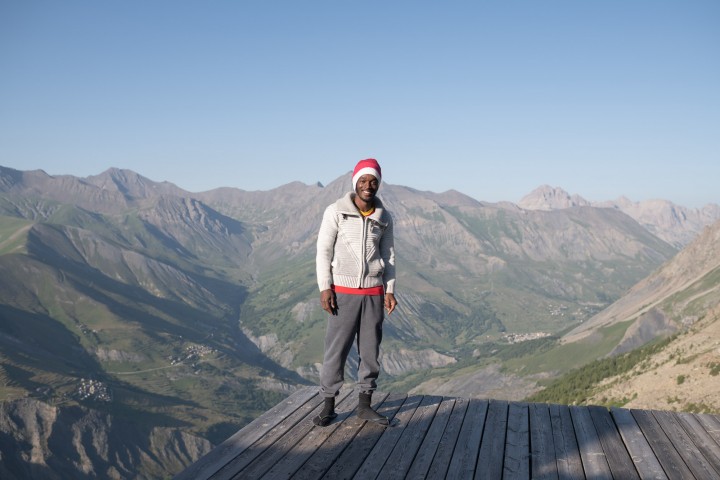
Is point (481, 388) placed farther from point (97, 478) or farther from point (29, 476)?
point (29, 476)

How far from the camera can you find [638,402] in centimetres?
3216

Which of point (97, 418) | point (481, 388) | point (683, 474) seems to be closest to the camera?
point (683, 474)

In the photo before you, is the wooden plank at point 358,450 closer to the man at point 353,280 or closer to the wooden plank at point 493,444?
the man at point 353,280

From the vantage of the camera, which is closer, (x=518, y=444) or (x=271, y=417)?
(x=518, y=444)

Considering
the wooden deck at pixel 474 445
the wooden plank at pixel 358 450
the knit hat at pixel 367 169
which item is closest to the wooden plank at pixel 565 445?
the wooden deck at pixel 474 445

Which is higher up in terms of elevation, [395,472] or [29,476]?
A: [395,472]

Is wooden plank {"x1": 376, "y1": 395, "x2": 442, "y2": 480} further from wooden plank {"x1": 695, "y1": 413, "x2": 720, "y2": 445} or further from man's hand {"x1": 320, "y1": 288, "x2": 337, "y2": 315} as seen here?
wooden plank {"x1": 695, "y1": 413, "x2": 720, "y2": 445}

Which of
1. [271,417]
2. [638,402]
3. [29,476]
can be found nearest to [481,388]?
[29,476]

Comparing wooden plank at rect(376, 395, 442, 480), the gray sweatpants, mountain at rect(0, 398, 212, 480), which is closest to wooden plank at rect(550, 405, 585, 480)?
wooden plank at rect(376, 395, 442, 480)

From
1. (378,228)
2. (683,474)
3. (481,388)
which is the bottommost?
(481,388)

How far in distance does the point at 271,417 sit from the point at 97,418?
629 feet

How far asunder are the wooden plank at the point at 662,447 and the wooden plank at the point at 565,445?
1130 mm

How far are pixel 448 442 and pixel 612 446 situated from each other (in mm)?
2500

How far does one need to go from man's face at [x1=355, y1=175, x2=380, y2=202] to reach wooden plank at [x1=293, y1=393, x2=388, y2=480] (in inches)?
153
